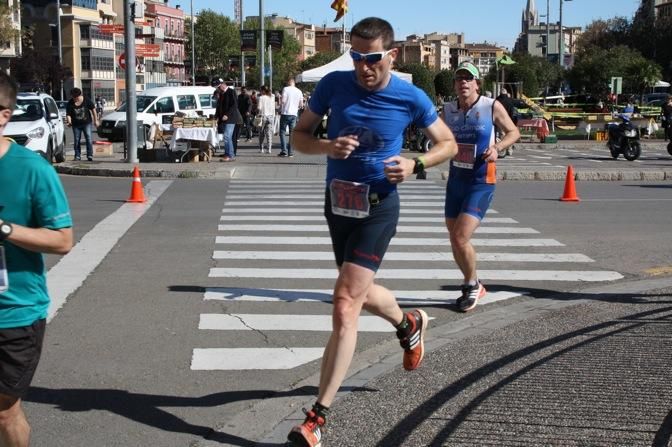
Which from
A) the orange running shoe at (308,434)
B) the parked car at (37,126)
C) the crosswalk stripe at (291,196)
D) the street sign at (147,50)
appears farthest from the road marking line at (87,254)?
the street sign at (147,50)

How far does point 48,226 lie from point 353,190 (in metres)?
1.68

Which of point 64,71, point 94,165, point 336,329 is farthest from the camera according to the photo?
point 64,71

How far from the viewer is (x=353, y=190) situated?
5.14 metres

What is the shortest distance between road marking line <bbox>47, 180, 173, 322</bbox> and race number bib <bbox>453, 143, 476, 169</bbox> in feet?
11.4

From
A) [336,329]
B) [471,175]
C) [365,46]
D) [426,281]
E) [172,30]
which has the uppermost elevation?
[172,30]

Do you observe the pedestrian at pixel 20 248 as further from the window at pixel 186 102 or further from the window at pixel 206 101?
the window at pixel 206 101

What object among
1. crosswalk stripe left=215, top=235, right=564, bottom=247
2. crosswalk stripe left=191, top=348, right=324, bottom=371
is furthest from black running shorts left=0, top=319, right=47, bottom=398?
crosswalk stripe left=215, top=235, right=564, bottom=247

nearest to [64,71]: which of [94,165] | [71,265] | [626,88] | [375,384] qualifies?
[626,88]

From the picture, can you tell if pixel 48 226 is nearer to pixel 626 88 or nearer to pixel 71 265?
pixel 71 265

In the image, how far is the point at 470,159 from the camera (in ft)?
27.1

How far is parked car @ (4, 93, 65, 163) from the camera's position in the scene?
2047 cm

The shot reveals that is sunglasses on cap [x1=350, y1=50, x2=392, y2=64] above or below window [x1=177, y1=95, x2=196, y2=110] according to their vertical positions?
above

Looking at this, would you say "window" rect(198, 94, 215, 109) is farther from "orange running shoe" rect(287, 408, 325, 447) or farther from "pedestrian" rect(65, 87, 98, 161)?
"orange running shoe" rect(287, 408, 325, 447)

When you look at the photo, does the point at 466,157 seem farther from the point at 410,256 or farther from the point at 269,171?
the point at 269,171
